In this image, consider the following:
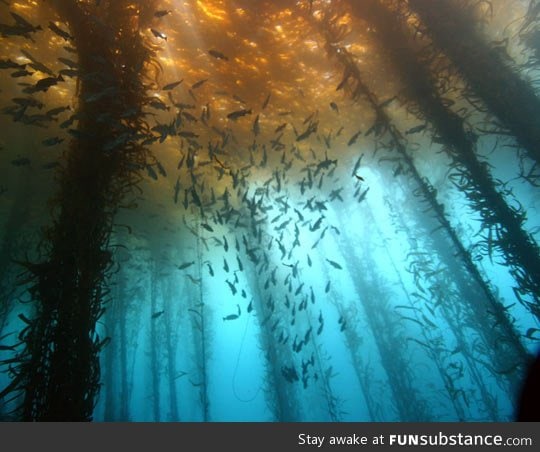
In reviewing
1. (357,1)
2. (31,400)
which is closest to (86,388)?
(31,400)

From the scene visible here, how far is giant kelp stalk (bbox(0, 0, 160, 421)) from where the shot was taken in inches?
170

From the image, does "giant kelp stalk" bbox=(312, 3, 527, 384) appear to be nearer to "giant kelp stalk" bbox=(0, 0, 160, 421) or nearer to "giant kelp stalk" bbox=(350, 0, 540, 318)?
"giant kelp stalk" bbox=(350, 0, 540, 318)

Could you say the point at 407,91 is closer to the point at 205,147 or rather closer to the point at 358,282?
the point at 205,147

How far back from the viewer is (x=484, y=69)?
5.96 meters

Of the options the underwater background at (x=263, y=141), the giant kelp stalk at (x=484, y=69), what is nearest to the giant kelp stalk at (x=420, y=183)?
the underwater background at (x=263, y=141)

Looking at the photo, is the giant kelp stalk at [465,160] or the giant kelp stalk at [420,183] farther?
the giant kelp stalk at [420,183]

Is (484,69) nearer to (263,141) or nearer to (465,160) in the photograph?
(465,160)

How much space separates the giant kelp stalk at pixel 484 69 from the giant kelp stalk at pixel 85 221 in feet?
19.9

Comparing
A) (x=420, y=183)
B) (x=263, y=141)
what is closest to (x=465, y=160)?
(x=420, y=183)

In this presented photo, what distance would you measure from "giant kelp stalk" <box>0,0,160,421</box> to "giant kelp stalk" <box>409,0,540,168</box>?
19.9ft

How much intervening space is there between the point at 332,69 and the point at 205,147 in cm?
682

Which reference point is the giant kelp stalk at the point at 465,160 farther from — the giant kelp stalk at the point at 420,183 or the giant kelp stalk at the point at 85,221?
the giant kelp stalk at the point at 85,221

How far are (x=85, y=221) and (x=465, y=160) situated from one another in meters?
7.41

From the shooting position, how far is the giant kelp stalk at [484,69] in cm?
564
